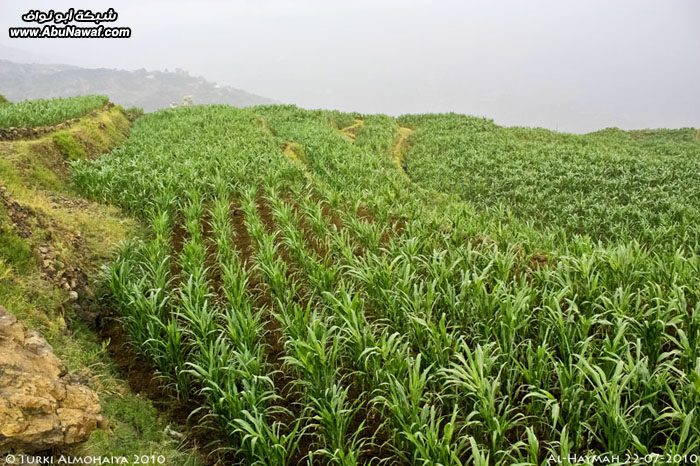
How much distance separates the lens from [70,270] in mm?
4801

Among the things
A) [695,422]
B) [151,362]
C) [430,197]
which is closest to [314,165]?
[430,197]

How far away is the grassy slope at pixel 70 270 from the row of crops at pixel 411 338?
1.38ft

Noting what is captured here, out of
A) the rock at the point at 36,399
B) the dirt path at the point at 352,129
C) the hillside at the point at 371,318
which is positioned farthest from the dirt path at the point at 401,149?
the rock at the point at 36,399

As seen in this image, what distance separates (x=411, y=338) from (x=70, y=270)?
467 cm

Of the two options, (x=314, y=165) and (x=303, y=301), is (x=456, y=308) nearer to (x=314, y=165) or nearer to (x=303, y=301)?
(x=303, y=301)

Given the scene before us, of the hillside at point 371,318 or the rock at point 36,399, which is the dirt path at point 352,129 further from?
the rock at point 36,399

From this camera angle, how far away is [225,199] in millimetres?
8219

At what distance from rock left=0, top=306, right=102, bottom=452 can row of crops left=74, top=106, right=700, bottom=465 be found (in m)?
0.86

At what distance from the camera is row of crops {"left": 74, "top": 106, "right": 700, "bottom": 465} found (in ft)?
8.87

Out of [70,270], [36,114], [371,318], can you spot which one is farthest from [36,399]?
[36,114]

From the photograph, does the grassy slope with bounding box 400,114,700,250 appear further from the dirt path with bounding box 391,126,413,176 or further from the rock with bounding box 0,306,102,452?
the rock with bounding box 0,306,102,452

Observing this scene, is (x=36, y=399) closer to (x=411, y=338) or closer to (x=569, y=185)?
(x=411, y=338)

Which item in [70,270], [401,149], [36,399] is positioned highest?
[401,149]

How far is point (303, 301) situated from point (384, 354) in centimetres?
209
